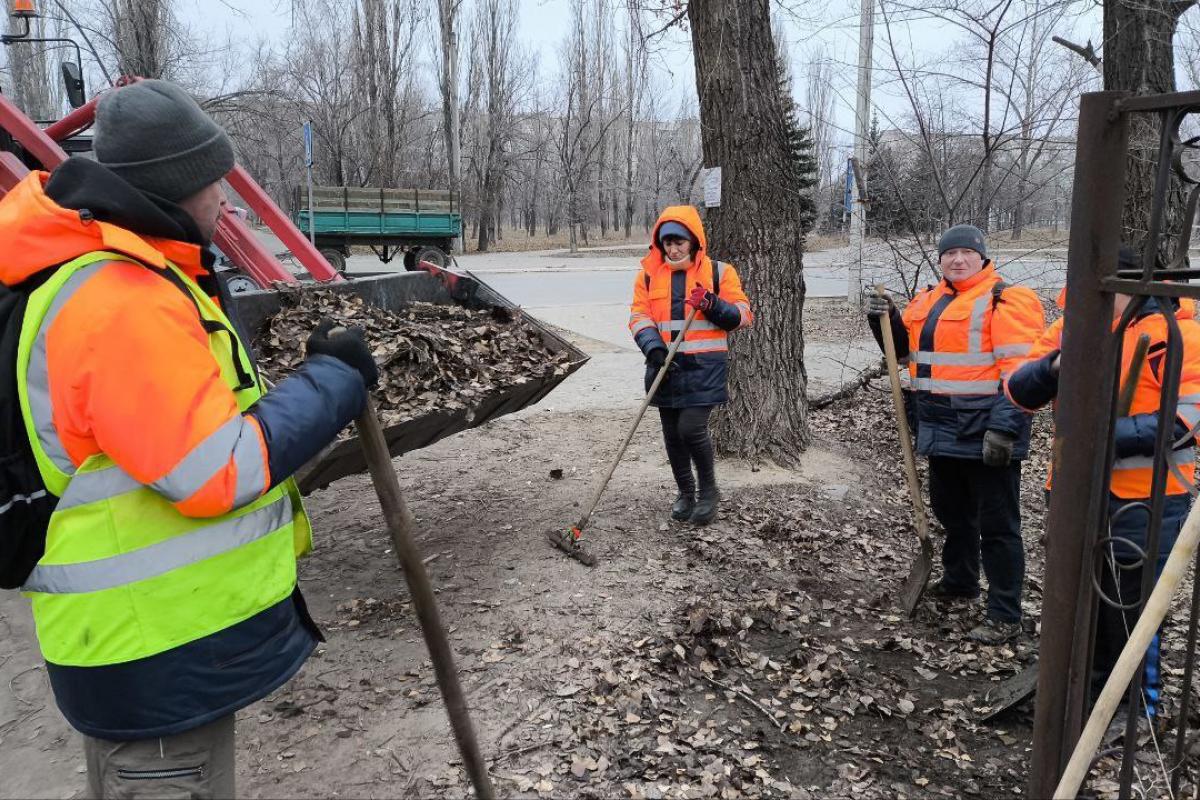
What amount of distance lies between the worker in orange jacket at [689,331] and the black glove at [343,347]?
9.82 feet

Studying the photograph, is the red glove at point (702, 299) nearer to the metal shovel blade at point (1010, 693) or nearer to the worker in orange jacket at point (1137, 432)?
the worker in orange jacket at point (1137, 432)

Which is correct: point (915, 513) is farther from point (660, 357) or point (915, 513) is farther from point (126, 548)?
point (126, 548)

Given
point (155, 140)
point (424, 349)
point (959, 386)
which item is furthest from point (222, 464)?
point (959, 386)

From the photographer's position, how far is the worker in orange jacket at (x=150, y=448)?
1546 mm

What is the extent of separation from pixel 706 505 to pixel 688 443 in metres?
0.39

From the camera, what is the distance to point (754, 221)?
5840mm

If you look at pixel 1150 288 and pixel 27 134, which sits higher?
pixel 27 134

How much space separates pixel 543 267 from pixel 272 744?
24620 mm

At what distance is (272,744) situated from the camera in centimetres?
307

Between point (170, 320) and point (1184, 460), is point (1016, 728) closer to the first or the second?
point (1184, 460)

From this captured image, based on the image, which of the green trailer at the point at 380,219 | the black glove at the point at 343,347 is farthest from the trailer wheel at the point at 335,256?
the black glove at the point at 343,347

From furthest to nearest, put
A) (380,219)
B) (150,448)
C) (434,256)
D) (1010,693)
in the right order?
(380,219) < (434,256) < (1010,693) < (150,448)

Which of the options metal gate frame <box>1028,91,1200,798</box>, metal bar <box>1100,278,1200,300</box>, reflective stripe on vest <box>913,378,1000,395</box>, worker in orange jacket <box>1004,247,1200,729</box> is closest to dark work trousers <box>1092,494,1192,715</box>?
worker in orange jacket <box>1004,247,1200,729</box>

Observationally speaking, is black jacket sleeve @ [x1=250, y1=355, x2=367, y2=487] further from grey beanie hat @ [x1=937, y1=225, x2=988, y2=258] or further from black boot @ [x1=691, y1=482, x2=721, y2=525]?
black boot @ [x1=691, y1=482, x2=721, y2=525]
